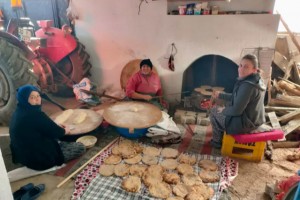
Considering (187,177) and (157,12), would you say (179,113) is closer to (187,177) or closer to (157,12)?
(187,177)

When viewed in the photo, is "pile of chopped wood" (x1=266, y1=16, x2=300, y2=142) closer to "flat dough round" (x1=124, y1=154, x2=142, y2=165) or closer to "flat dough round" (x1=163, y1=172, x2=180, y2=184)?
"flat dough round" (x1=163, y1=172, x2=180, y2=184)

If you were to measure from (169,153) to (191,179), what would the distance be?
48 centimetres

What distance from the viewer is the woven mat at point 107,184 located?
2.13 meters

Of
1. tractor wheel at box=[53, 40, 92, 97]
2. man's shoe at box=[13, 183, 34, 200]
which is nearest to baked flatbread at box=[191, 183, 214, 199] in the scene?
man's shoe at box=[13, 183, 34, 200]

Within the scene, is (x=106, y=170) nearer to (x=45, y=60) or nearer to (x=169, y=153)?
(x=169, y=153)

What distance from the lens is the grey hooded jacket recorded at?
2.42m

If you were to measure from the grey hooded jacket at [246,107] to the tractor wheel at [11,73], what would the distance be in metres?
2.68

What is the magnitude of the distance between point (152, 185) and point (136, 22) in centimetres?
276

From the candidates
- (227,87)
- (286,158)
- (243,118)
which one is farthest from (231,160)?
(227,87)

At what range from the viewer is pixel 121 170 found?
2.41 m

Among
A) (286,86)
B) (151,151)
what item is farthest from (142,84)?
(286,86)

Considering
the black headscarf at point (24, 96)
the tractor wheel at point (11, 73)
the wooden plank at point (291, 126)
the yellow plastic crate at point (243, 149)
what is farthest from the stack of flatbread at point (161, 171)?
the tractor wheel at point (11, 73)

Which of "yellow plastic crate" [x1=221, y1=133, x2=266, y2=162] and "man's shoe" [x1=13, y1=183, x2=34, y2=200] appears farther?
"yellow plastic crate" [x1=221, y1=133, x2=266, y2=162]

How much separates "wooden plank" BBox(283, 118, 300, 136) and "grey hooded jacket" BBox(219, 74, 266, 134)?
643 millimetres
